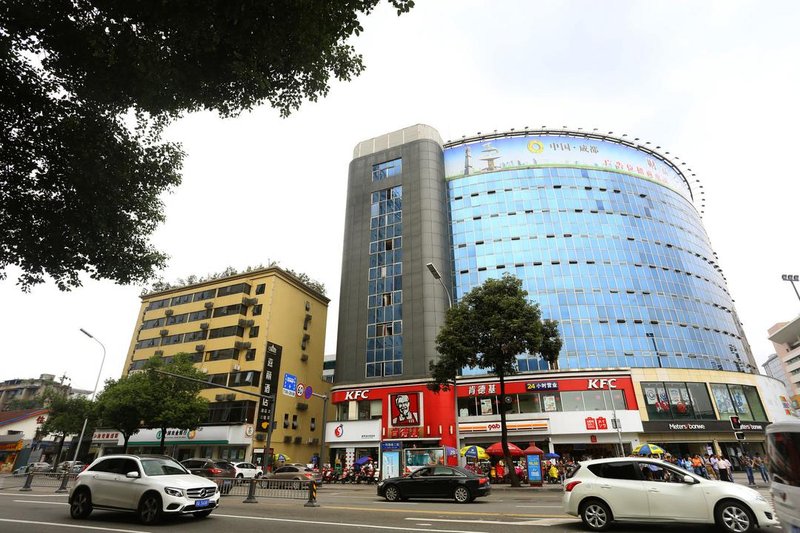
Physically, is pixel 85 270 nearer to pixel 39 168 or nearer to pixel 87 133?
pixel 39 168

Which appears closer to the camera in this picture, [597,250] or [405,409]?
[405,409]

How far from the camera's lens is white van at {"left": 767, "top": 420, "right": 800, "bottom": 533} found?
20.4 ft

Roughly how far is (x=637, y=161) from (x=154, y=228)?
5754 cm

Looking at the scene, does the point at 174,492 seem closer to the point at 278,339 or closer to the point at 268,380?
the point at 268,380

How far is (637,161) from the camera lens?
175 feet

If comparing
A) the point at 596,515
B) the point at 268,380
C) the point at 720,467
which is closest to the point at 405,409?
the point at 268,380

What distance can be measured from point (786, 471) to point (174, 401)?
134 ft

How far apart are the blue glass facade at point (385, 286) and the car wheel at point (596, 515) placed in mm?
30862

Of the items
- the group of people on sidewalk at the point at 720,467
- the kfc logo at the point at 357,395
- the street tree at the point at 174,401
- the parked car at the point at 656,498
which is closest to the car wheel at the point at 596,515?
the parked car at the point at 656,498

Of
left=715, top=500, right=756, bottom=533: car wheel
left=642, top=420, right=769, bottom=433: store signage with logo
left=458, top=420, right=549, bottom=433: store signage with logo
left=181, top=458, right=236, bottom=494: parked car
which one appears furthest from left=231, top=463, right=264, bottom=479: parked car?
left=642, top=420, right=769, bottom=433: store signage with logo

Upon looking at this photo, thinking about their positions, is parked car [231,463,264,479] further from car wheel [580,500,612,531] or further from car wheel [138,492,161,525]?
car wheel [580,500,612,531]

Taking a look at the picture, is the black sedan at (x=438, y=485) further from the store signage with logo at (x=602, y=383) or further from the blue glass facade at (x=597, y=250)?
the blue glass facade at (x=597, y=250)

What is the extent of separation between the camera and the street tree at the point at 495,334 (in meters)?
26.1

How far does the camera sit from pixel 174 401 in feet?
120
